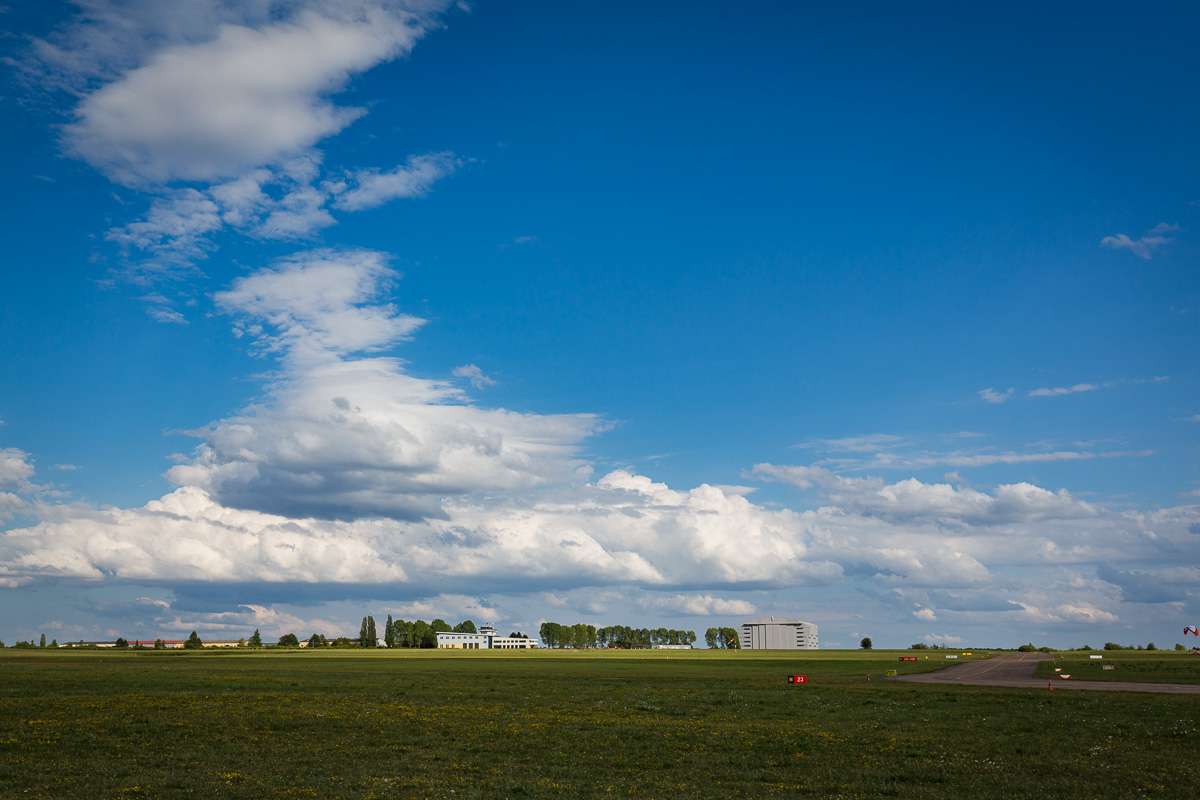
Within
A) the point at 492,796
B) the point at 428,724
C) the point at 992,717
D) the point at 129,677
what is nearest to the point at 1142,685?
the point at 992,717

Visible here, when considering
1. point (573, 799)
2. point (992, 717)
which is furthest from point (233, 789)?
point (992, 717)

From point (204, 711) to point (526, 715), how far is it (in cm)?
1851

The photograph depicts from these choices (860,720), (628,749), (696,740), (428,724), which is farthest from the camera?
(860,720)

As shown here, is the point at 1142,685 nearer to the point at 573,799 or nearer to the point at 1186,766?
the point at 1186,766

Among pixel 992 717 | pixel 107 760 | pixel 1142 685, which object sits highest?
pixel 107 760

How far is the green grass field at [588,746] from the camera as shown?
2458 centimetres

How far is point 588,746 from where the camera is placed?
107ft

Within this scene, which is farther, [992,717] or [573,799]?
[992,717]

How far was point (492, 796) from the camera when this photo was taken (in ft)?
76.4

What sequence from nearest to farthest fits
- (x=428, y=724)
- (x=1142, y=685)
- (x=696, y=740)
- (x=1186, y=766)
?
(x=1186, y=766) → (x=696, y=740) → (x=428, y=724) → (x=1142, y=685)

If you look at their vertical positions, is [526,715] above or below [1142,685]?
above

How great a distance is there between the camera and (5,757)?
91.2 ft

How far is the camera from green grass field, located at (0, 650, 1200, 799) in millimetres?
24578

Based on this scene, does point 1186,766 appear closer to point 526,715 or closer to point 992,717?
point 992,717
